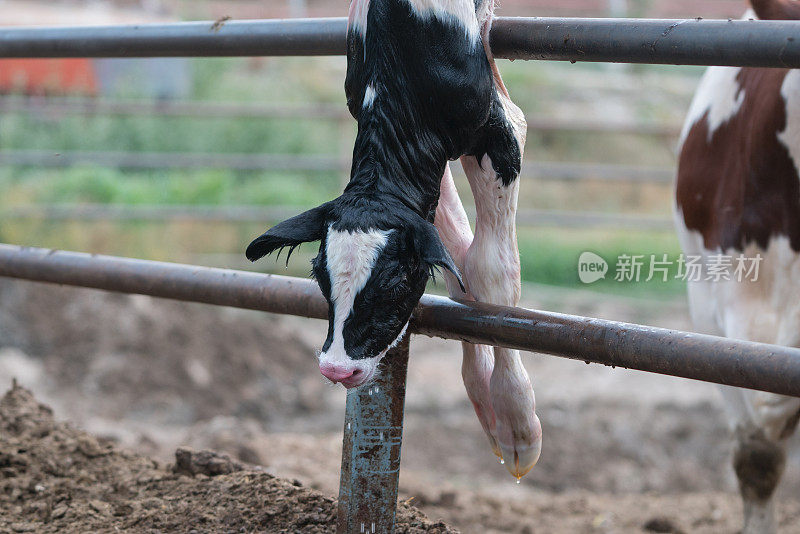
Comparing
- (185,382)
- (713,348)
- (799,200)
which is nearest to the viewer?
(713,348)

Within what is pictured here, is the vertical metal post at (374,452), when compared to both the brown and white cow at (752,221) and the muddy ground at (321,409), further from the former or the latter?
the muddy ground at (321,409)

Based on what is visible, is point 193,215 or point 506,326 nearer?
point 506,326

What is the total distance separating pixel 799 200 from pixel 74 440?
2.11 metres

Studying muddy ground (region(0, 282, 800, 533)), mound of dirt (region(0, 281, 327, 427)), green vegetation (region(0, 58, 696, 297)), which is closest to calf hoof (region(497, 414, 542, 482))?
muddy ground (region(0, 282, 800, 533))

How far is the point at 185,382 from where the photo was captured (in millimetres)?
5348

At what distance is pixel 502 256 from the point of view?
1766mm

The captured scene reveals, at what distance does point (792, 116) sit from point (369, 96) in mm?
1374

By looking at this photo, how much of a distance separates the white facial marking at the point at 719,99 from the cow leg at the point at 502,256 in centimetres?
125

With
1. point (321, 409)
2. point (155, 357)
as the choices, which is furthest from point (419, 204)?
point (155, 357)

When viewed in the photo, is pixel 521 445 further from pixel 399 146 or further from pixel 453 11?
pixel 453 11

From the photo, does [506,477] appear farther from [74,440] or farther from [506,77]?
[506,77]

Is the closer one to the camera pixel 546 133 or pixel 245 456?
pixel 245 456

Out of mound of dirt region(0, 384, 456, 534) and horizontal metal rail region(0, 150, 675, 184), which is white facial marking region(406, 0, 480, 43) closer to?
mound of dirt region(0, 384, 456, 534)

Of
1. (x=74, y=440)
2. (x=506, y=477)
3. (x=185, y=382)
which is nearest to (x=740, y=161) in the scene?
(x=74, y=440)
